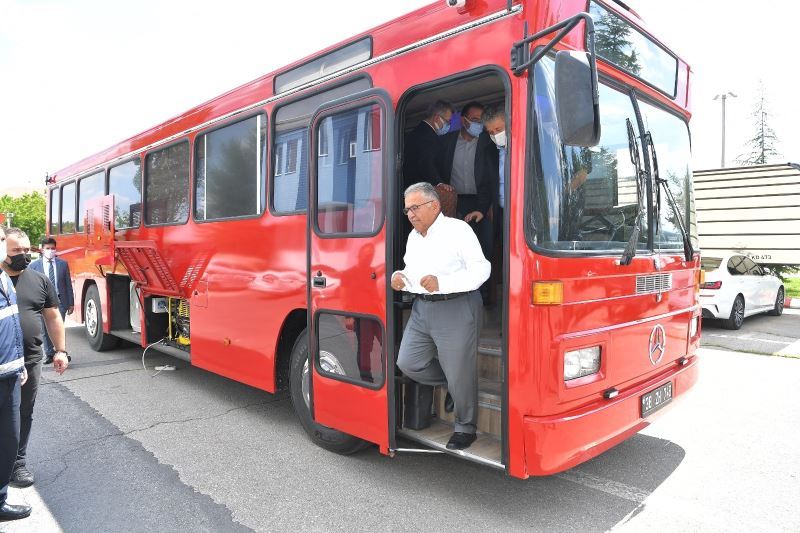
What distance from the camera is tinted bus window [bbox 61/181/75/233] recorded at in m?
9.36

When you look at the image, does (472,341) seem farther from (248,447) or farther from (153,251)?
(153,251)

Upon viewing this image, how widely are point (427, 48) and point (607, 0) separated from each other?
1142 millimetres

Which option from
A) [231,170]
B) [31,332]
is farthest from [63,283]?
[31,332]

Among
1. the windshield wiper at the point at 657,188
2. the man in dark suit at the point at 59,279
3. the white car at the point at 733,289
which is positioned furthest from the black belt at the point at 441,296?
the white car at the point at 733,289

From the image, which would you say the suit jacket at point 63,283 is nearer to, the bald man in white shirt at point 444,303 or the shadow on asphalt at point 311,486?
the shadow on asphalt at point 311,486

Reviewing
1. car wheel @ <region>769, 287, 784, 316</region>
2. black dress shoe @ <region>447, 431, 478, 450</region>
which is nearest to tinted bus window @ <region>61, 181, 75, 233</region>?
black dress shoe @ <region>447, 431, 478, 450</region>

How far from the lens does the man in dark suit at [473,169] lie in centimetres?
403

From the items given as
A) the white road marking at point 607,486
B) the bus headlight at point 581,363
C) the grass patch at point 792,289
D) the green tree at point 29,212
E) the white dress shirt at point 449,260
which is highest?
the green tree at point 29,212

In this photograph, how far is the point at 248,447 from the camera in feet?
14.8

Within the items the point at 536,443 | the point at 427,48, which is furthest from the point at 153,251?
the point at 536,443

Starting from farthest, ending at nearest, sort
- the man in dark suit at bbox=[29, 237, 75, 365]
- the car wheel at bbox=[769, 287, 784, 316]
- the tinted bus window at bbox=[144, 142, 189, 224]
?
1. the car wheel at bbox=[769, 287, 784, 316]
2. the man in dark suit at bbox=[29, 237, 75, 365]
3. the tinted bus window at bbox=[144, 142, 189, 224]

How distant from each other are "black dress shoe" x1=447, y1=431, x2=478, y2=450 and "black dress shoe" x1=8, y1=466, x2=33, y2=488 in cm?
289

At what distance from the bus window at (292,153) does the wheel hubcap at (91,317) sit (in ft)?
17.5

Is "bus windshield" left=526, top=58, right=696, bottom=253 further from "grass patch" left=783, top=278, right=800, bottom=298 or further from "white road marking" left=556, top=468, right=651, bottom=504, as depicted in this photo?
"grass patch" left=783, top=278, right=800, bottom=298
